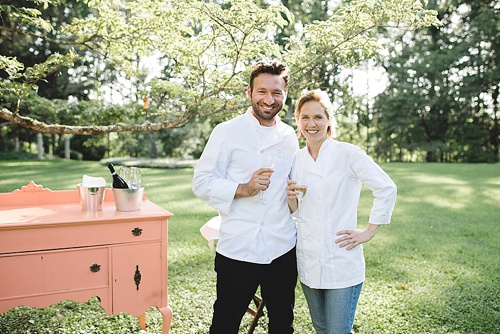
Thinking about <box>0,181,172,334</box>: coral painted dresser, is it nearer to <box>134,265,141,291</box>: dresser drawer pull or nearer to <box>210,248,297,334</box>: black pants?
<box>134,265,141,291</box>: dresser drawer pull

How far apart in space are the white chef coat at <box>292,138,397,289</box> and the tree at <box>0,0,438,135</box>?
1.30 meters

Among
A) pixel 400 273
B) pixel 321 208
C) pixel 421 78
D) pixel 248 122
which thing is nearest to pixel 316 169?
pixel 321 208

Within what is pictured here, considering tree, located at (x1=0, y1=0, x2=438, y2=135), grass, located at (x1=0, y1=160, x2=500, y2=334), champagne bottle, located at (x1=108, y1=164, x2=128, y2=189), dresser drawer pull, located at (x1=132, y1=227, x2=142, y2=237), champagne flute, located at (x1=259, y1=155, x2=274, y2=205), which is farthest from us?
grass, located at (x1=0, y1=160, x2=500, y2=334)

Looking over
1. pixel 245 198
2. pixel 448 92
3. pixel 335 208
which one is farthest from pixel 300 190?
pixel 448 92

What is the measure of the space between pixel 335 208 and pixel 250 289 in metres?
0.68

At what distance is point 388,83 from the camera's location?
26953mm

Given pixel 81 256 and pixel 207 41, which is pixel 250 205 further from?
pixel 207 41

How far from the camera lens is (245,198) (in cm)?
240

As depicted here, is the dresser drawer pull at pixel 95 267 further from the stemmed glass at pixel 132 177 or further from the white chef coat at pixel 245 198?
the white chef coat at pixel 245 198

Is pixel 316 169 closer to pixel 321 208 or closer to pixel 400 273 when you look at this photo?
pixel 321 208

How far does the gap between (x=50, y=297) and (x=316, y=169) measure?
1930mm

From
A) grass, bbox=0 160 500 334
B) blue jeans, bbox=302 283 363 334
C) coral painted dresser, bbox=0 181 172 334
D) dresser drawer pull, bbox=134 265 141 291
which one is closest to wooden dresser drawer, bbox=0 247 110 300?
coral painted dresser, bbox=0 181 172 334

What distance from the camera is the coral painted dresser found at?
106 inches

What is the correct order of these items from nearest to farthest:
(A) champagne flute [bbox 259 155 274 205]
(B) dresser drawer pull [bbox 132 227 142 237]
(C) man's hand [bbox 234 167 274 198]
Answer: (C) man's hand [bbox 234 167 274 198], (A) champagne flute [bbox 259 155 274 205], (B) dresser drawer pull [bbox 132 227 142 237]
